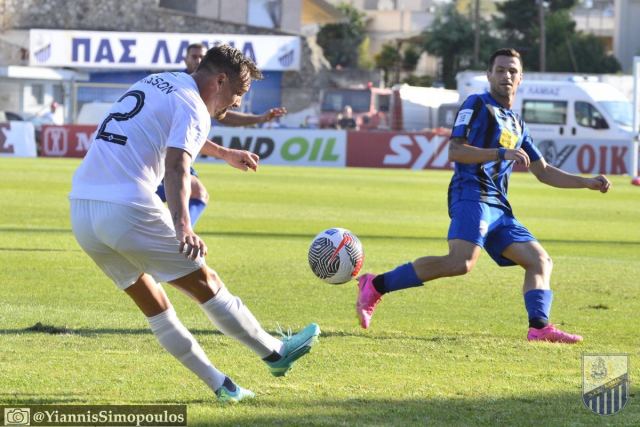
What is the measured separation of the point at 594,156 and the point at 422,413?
3094 centimetres

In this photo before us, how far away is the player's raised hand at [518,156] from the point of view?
8.11 m

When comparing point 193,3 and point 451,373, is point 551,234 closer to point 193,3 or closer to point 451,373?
point 451,373

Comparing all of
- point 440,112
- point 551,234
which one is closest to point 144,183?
point 551,234

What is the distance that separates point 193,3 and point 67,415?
62.2 meters

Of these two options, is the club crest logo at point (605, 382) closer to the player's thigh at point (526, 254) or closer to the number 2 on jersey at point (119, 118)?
the player's thigh at point (526, 254)

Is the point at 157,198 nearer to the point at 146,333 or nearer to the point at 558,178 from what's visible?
the point at 146,333

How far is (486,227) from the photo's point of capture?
8.77 meters

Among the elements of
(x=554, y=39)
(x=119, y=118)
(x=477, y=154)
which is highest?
(x=554, y=39)

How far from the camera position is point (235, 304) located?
6543mm

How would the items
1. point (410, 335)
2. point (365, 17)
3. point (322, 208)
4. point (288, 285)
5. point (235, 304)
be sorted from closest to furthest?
point (235, 304) → point (410, 335) → point (288, 285) → point (322, 208) → point (365, 17)

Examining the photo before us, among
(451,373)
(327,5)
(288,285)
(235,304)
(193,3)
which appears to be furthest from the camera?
(327,5)

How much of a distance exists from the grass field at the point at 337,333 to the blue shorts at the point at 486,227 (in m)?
0.69

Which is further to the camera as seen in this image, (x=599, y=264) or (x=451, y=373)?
(x=599, y=264)

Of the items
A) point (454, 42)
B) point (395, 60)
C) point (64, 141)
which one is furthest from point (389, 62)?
point (64, 141)
